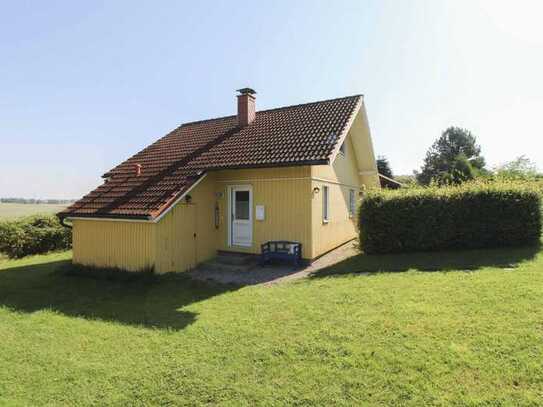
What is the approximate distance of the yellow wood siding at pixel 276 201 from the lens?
37.1 ft

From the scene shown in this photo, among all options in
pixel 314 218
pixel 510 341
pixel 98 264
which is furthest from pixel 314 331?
pixel 98 264

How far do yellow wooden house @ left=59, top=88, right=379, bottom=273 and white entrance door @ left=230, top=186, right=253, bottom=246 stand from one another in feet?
0.12

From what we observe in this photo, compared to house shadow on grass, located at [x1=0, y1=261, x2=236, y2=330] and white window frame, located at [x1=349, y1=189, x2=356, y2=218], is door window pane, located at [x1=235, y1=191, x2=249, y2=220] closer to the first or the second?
house shadow on grass, located at [x1=0, y1=261, x2=236, y2=330]

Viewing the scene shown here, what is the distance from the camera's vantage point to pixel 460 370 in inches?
169

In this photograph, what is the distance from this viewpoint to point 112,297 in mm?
8625

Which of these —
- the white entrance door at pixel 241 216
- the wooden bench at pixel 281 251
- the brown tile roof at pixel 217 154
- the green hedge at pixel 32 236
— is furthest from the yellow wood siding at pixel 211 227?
the green hedge at pixel 32 236

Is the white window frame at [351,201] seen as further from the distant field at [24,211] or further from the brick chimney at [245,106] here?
the distant field at [24,211]

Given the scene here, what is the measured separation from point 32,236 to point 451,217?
60.5 feet

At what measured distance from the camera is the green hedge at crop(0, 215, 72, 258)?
52.3 feet

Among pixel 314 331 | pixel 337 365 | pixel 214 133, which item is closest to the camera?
pixel 337 365

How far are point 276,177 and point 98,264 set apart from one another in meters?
6.70

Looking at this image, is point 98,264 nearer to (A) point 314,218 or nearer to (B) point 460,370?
(A) point 314,218

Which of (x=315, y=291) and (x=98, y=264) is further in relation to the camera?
(x=98, y=264)

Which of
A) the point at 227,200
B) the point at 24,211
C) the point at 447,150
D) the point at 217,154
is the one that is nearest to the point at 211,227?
the point at 227,200
